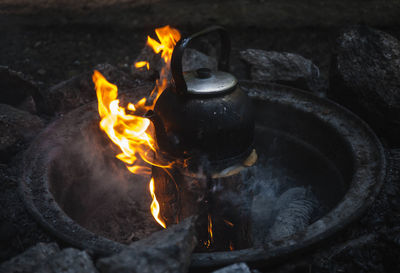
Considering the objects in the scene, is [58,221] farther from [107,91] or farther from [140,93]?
[140,93]

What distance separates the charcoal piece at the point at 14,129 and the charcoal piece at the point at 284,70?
2.40 meters

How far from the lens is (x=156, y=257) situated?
188cm

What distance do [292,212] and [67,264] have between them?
6.24ft

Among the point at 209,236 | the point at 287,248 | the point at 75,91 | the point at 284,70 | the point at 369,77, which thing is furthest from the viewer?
the point at 284,70

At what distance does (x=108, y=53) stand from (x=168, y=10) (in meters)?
1.19

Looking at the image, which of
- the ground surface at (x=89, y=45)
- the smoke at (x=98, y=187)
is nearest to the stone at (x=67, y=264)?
the smoke at (x=98, y=187)

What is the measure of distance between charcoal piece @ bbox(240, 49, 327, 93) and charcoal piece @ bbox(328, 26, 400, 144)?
43cm

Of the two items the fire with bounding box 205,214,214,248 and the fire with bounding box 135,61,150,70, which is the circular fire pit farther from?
the fire with bounding box 135,61,150,70

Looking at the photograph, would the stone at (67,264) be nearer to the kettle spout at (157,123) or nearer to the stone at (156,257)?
the stone at (156,257)

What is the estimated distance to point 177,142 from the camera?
2.53m

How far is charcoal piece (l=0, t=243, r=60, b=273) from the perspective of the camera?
6.34ft

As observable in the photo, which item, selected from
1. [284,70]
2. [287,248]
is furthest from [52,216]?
[284,70]

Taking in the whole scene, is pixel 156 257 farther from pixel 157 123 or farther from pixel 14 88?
pixel 14 88

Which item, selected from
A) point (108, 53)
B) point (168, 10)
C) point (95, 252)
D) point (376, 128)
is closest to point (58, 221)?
point (95, 252)
